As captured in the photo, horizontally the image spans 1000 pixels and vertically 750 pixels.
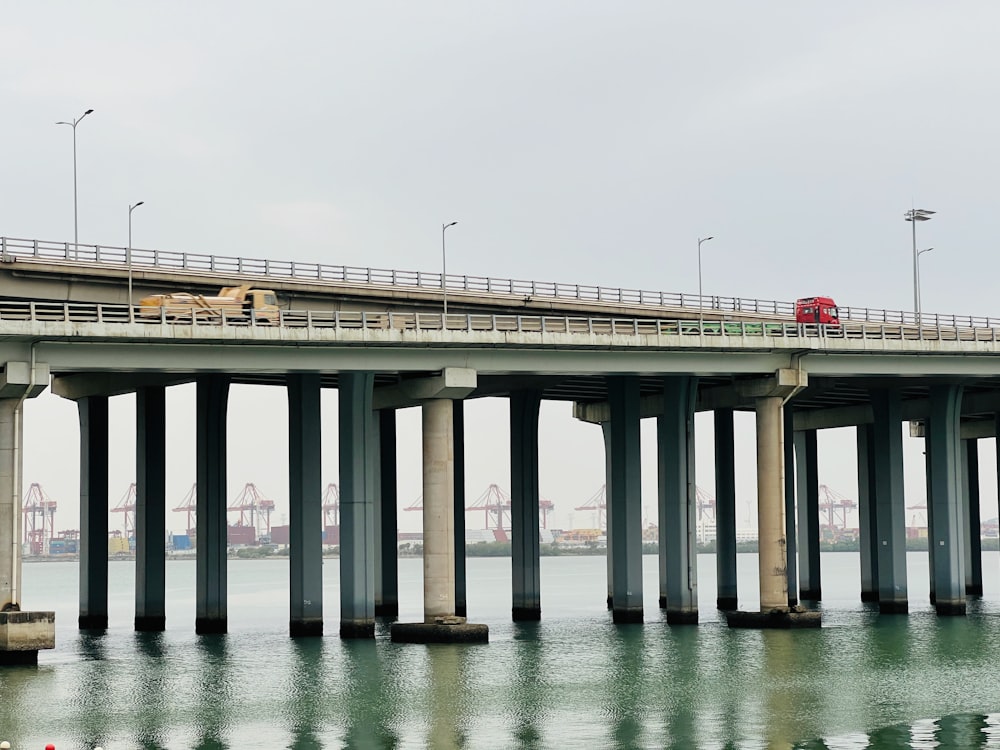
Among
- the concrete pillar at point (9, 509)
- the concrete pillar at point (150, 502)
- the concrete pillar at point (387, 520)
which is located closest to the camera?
the concrete pillar at point (9, 509)

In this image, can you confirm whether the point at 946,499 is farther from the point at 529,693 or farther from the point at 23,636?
the point at 23,636

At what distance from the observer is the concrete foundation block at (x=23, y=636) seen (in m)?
64.8

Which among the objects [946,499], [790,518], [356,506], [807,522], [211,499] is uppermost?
[211,499]

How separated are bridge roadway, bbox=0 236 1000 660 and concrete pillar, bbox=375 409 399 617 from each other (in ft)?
0.45

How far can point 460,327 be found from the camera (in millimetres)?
81812

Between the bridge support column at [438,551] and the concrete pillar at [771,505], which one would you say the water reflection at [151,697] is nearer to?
the bridge support column at [438,551]

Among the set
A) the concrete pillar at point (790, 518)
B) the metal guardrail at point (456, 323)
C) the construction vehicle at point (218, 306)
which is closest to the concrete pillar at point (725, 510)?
the concrete pillar at point (790, 518)

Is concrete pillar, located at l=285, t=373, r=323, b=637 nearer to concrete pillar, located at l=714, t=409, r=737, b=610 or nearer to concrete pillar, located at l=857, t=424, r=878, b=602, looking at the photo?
concrete pillar, located at l=714, t=409, r=737, b=610

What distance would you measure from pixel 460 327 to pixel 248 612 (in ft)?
182

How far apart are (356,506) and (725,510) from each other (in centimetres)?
3811

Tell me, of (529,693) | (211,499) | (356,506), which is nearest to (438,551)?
(356,506)

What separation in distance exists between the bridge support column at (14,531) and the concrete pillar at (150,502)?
21.5 m

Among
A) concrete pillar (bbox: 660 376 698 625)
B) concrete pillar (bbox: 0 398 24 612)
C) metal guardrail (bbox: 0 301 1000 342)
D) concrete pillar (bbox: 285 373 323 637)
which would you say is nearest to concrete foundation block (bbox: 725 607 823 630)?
concrete pillar (bbox: 660 376 698 625)

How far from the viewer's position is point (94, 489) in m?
91.1
